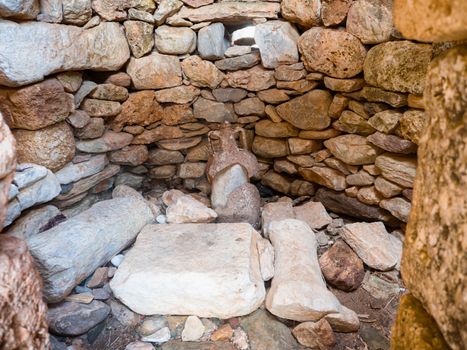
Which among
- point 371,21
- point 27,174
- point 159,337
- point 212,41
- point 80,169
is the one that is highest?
point 371,21

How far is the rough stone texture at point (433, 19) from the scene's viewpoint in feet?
1.95

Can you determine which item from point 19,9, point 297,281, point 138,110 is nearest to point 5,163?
point 19,9

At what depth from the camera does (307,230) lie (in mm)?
2250

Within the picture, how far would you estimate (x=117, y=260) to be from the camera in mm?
2043

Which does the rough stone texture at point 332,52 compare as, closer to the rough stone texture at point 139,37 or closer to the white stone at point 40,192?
the rough stone texture at point 139,37

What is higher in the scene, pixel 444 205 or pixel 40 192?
pixel 444 205

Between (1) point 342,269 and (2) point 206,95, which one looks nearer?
(1) point 342,269

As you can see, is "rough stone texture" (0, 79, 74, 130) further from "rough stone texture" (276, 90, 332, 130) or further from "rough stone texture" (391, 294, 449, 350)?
"rough stone texture" (391, 294, 449, 350)

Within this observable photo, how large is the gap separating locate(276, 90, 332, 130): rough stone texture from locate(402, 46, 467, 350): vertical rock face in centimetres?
169

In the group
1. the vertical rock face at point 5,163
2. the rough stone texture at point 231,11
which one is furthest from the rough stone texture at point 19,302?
the rough stone texture at point 231,11

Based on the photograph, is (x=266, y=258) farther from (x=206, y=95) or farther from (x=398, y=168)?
(x=206, y=95)

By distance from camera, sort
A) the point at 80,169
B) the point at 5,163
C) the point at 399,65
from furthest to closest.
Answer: the point at 80,169 < the point at 399,65 < the point at 5,163

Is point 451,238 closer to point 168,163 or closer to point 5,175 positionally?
point 5,175

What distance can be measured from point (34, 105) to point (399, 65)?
1959mm
